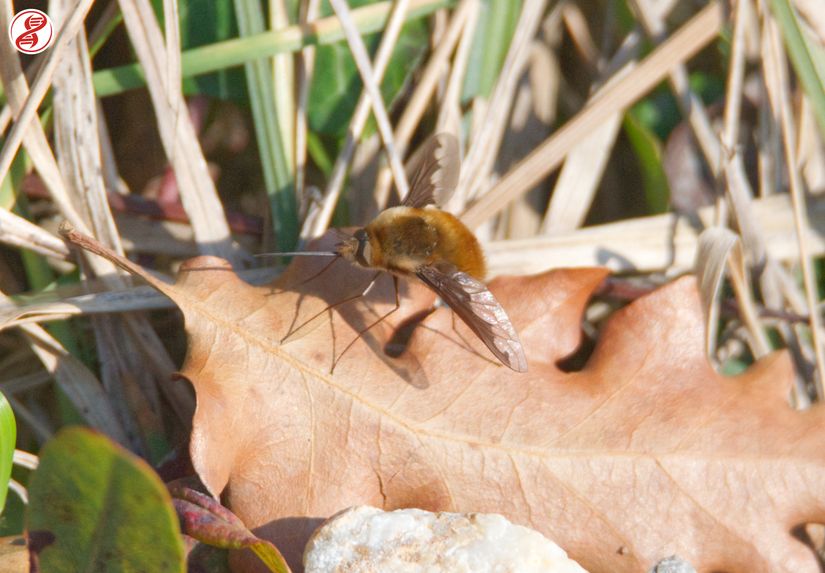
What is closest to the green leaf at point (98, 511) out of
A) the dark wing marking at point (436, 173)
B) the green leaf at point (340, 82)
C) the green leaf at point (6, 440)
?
the green leaf at point (6, 440)

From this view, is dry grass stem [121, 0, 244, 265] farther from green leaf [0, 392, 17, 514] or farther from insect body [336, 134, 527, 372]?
green leaf [0, 392, 17, 514]

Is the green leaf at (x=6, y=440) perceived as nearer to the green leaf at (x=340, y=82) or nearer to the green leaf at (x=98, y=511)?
the green leaf at (x=98, y=511)

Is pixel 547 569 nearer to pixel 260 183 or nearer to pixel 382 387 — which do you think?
pixel 382 387

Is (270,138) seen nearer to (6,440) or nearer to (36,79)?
(36,79)

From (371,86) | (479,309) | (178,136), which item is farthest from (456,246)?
(178,136)

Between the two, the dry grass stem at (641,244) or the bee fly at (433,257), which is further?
the dry grass stem at (641,244)
